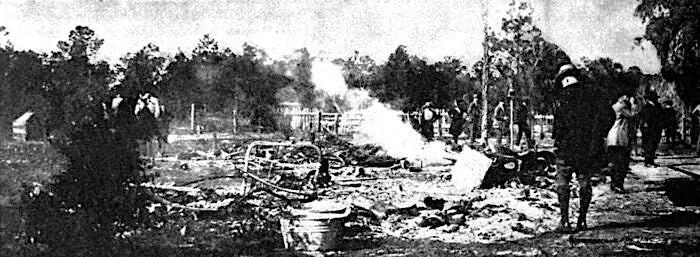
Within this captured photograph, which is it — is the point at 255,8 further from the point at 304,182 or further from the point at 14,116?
the point at 14,116

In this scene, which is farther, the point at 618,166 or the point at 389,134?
the point at 389,134

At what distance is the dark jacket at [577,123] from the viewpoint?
3.83 meters

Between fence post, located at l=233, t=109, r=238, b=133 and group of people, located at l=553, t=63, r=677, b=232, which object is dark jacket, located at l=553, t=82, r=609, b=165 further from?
fence post, located at l=233, t=109, r=238, b=133

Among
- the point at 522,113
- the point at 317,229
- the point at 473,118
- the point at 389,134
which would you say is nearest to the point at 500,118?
the point at 473,118

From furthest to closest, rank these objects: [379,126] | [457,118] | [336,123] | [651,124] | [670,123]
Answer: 1. [457,118]
2. [379,126]
3. [336,123]
4. [651,124]
5. [670,123]

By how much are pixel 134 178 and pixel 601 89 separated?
3.18 meters

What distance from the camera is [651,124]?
15.1 feet

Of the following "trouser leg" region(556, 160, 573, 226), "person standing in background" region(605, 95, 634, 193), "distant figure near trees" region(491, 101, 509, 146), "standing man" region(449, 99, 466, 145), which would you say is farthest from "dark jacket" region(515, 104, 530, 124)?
"standing man" region(449, 99, 466, 145)

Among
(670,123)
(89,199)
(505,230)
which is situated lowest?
(505,230)

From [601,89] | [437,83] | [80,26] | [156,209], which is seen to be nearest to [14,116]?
[80,26]

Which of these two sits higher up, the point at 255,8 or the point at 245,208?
the point at 255,8

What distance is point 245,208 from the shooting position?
4590 mm

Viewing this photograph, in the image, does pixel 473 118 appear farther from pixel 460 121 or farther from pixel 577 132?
pixel 577 132

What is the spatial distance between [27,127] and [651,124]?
5.34m
